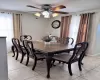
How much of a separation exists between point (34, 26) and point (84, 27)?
9.61 feet

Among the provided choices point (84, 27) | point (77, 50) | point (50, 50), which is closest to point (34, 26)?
point (84, 27)

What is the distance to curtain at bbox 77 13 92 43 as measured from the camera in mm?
4547

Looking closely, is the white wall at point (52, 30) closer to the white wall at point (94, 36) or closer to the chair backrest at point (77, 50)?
the white wall at point (94, 36)

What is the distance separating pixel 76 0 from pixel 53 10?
886 millimetres

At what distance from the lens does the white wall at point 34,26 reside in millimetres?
5680

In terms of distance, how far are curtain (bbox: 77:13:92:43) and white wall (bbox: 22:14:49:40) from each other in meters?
2.50

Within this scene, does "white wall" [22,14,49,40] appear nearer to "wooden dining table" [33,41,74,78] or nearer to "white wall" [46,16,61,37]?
"white wall" [46,16,61,37]

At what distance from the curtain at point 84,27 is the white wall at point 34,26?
98.5 inches

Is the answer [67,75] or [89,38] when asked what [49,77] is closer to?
[67,75]

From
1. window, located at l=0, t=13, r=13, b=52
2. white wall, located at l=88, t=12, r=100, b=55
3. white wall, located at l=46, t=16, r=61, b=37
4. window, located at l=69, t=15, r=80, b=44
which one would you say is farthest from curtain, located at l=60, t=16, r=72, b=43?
window, located at l=0, t=13, r=13, b=52

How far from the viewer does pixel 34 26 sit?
6.06 m

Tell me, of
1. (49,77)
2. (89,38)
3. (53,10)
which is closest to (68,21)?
(89,38)

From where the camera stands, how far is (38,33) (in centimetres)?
628

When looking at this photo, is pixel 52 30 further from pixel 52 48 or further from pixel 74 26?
pixel 52 48
